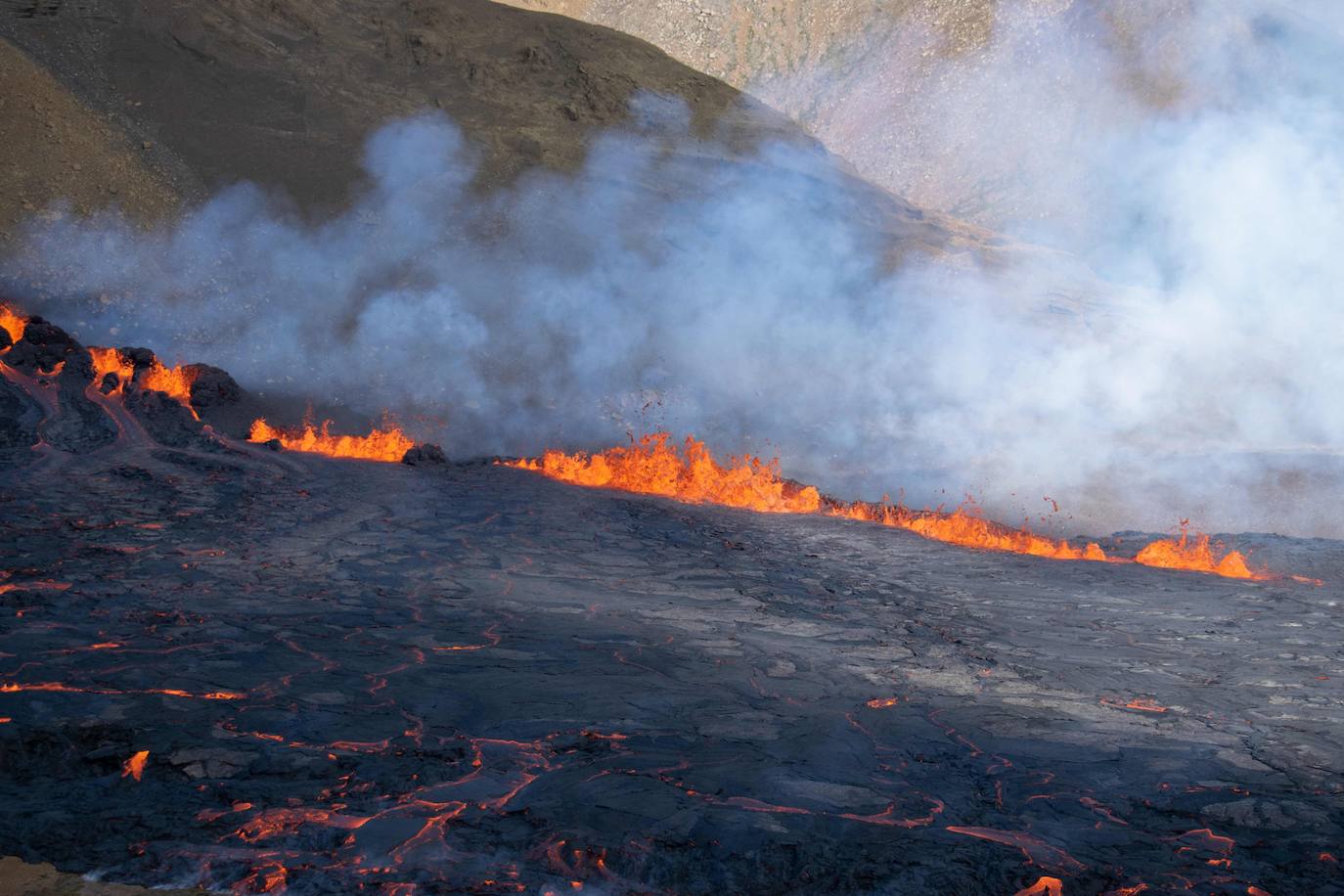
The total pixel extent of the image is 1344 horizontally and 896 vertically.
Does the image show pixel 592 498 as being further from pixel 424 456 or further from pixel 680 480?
pixel 424 456

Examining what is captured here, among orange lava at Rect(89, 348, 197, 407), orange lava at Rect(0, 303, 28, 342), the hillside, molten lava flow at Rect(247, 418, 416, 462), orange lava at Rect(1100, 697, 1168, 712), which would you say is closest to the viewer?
orange lava at Rect(1100, 697, 1168, 712)

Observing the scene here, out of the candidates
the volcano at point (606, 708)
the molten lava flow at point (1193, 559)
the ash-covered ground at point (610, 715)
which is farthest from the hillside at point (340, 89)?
the molten lava flow at point (1193, 559)

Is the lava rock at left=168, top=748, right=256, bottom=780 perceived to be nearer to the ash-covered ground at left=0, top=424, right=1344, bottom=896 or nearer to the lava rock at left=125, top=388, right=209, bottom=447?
the ash-covered ground at left=0, top=424, right=1344, bottom=896

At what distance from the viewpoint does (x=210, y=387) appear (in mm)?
13312

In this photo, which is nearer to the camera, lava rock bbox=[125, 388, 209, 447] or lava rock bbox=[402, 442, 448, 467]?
lava rock bbox=[125, 388, 209, 447]

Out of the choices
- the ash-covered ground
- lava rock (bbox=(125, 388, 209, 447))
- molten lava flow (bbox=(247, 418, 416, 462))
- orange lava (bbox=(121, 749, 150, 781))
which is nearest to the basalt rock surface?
lava rock (bbox=(125, 388, 209, 447))

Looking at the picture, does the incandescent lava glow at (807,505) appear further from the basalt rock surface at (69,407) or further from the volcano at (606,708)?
the basalt rock surface at (69,407)

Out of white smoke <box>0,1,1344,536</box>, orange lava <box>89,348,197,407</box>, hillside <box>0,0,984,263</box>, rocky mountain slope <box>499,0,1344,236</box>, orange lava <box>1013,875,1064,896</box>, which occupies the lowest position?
orange lava <box>1013,875,1064,896</box>

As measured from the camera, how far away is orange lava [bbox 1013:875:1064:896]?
3303 mm

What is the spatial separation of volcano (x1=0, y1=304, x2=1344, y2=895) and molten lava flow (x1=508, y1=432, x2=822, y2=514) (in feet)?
8.88

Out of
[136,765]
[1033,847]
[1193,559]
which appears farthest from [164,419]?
[1193,559]

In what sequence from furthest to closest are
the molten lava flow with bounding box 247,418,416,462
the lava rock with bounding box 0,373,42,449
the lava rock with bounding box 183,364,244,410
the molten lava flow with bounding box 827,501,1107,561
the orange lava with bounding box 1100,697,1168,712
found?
the lava rock with bounding box 183,364,244,410
the molten lava flow with bounding box 247,418,416,462
the molten lava flow with bounding box 827,501,1107,561
the lava rock with bounding box 0,373,42,449
the orange lava with bounding box 1100,697,1168,712

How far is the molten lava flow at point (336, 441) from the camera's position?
12.6 metres

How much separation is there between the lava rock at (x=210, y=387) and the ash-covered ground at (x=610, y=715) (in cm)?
443
